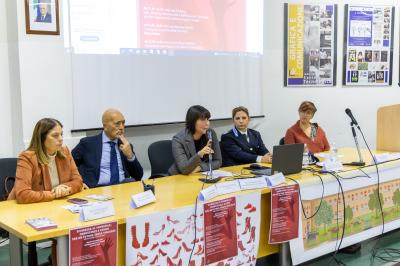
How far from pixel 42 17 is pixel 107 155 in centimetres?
118

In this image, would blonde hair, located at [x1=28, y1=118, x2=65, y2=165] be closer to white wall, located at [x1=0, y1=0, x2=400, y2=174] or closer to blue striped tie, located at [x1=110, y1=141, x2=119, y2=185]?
blue striped tie, located at [x1=110, y1=141, x2=119, y2=185]

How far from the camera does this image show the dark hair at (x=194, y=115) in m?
3.39

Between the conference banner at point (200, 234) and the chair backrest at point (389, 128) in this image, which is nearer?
the conference banner at point (200, 234)

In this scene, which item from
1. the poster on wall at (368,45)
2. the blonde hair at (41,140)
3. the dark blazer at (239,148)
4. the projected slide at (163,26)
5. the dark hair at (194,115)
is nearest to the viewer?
the blonde hair at (41,140)

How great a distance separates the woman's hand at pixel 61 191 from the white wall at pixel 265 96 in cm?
113

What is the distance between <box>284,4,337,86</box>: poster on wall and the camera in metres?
5.07

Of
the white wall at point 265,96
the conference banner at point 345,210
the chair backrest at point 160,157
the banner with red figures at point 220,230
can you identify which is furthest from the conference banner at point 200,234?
the white wall at point 265,96

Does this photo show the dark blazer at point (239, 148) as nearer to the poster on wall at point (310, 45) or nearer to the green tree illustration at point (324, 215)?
the green tree illustration at point (324, 215)

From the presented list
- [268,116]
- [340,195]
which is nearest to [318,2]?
[268,116]

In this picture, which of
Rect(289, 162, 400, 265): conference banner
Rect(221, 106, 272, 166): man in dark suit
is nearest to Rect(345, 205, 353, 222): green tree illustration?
Rect(289, 162, 400, 265): conference banner

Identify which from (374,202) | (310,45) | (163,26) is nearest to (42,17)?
(163,26)

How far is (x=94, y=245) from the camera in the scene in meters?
1.97

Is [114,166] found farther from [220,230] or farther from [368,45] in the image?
[368,45]

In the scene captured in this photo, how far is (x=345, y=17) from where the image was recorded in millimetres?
5359
